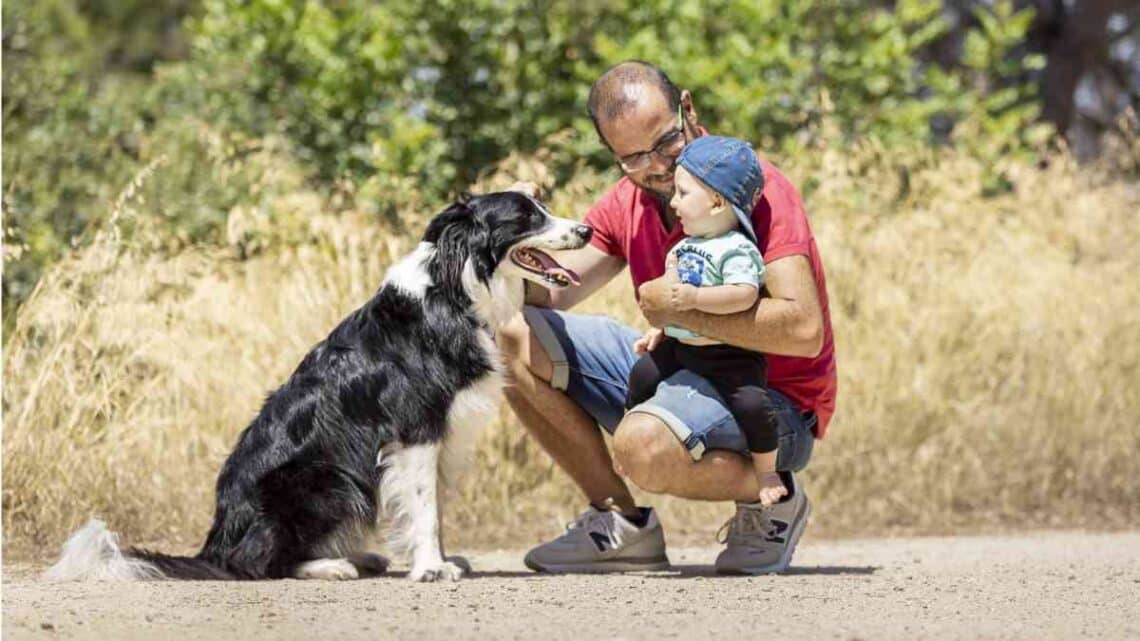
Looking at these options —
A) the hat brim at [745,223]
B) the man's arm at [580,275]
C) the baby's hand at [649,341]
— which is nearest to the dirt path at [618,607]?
the baby's hand at [649,341]

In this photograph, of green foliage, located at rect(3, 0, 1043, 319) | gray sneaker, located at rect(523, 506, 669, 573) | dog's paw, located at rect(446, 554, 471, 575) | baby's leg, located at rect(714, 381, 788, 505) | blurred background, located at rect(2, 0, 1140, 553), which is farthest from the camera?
green foliage, located at rect(3, 0, 1043, 319)

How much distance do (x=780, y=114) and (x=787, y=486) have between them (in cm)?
529

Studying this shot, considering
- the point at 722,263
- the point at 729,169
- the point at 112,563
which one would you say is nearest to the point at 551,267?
the point at 722,263

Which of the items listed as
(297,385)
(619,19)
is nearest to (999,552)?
(297,385)

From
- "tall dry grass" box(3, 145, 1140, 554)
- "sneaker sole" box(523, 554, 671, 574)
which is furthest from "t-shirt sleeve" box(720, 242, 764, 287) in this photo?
"tall dry grass" box(3, 145, 1140, 554)

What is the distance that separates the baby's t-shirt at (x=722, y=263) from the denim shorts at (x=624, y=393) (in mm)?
420

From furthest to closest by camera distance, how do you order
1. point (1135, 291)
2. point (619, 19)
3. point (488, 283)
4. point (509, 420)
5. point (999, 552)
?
point (619, 19)
point (1135, 291)
point (509, 420)
point (999, 552)
point (488, 283)

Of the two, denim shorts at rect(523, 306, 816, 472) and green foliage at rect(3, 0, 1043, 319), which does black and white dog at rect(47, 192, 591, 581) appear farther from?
green foliage at rect(3, 0, 1043, 319)

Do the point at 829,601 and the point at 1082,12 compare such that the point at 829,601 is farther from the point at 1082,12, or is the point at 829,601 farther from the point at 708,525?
the point at 1082,12

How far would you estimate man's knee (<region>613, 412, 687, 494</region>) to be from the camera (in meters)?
5.73

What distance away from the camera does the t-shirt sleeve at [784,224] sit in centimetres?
570

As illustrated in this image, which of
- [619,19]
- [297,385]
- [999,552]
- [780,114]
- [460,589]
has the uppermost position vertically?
[619,19]

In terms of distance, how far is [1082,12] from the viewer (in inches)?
632

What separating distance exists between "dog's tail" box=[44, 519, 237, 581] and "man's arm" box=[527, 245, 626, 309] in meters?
1.55
